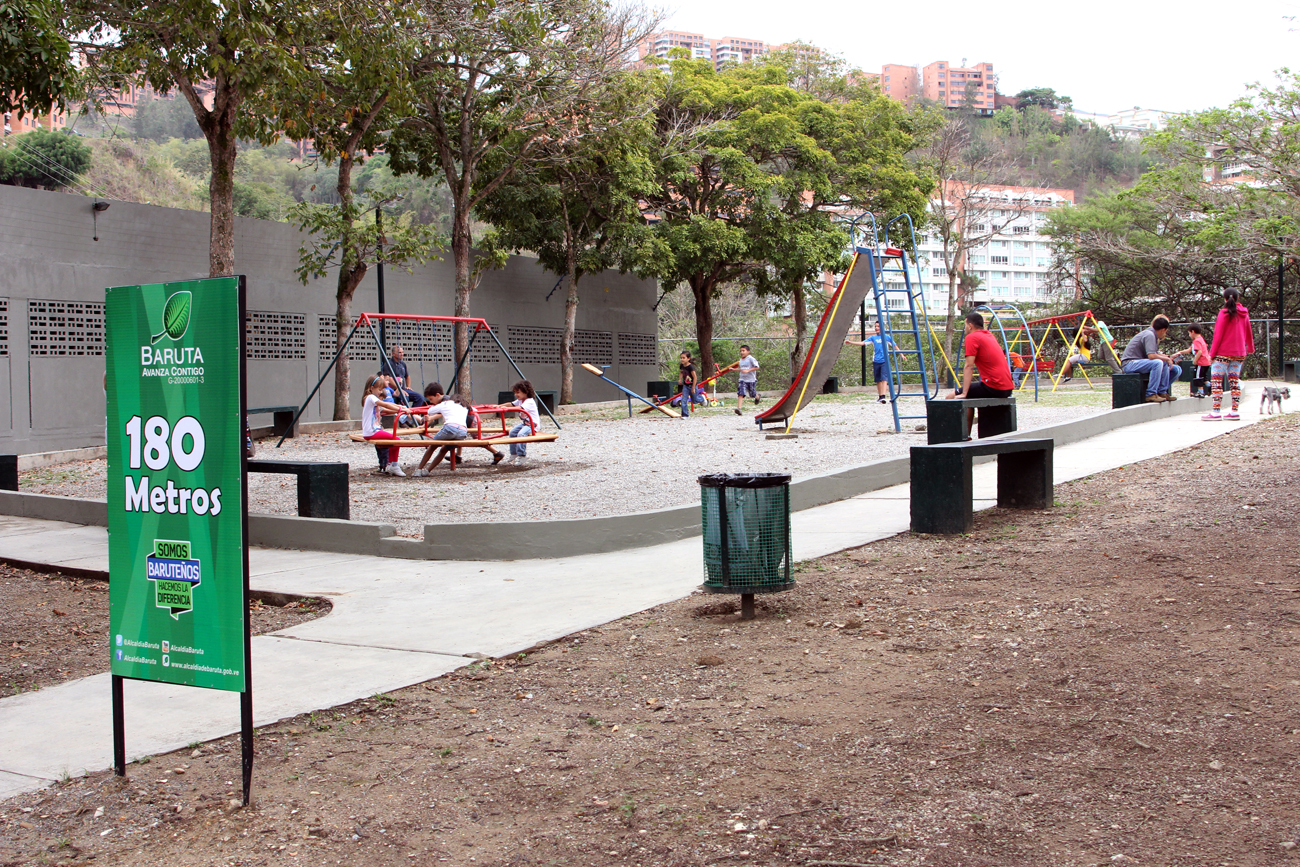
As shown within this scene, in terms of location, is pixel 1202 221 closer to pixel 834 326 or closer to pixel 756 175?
pixel 756 175

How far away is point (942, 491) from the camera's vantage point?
807 cm

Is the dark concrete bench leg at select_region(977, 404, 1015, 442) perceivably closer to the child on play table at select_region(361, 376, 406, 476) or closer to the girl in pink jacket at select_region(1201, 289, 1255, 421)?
the girl in pink jacket at select_region(1201, 289, 1255, 421)

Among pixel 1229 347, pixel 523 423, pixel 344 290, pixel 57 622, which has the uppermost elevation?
pixel 344 290

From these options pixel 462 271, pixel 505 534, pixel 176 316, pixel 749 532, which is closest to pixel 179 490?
pixel 176 316

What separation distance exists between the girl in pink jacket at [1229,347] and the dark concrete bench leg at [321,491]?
11025 mm

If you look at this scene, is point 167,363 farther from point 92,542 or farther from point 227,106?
point 227,106

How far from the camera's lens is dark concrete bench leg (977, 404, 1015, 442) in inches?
472

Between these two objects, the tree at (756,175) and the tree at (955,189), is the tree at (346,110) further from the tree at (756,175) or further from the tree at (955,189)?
the tree at (955,189)

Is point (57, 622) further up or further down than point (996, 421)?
further down

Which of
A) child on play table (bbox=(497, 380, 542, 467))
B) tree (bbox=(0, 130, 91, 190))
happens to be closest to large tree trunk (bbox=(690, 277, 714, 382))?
child on play table (bbox=(497, 380, 542, 467))

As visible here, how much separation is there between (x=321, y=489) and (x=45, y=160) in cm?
4866

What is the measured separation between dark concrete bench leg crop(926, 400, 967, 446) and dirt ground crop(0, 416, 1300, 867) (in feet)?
15.4

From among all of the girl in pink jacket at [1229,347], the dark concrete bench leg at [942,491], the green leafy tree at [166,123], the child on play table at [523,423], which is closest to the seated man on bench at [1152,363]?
the girl in pink jacket at [1229,347]

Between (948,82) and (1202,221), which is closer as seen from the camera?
(1202,221)
